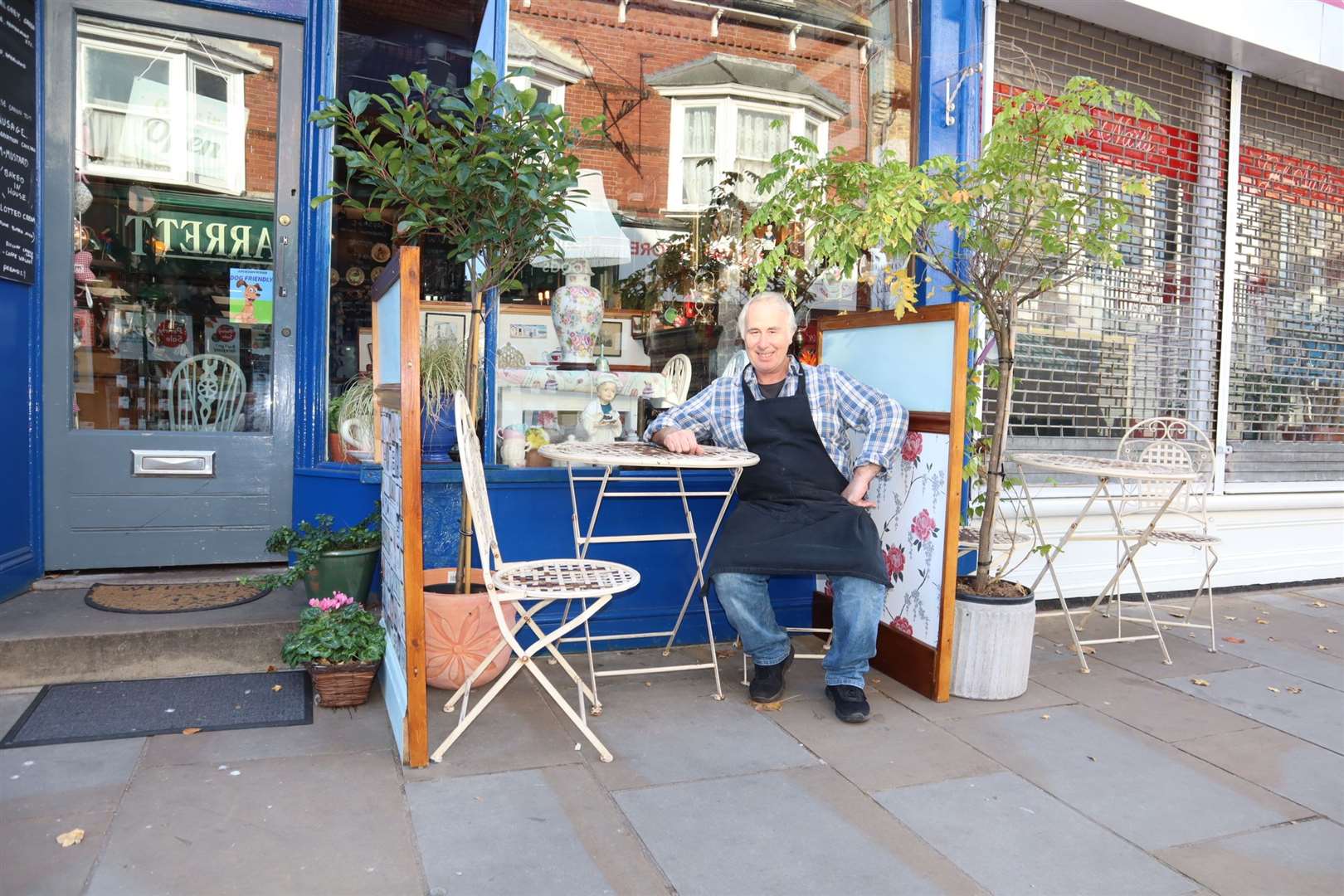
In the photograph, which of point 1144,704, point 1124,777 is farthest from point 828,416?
point 1144,704

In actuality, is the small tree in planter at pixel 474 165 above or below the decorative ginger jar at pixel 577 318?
above

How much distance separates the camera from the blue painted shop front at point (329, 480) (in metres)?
3.96

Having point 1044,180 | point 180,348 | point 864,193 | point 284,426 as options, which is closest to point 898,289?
point 864,193

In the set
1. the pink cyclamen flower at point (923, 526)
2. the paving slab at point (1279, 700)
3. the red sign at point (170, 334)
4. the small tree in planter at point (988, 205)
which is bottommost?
the paving slab at point (1279, 700)

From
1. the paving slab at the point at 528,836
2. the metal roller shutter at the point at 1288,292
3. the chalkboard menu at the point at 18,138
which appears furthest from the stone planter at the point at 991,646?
the chalkboard menu at the point at 18,138

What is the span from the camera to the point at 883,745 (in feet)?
10.7

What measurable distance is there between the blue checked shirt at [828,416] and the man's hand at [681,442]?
219 mm

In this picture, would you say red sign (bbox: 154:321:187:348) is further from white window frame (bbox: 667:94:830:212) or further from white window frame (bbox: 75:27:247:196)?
white window frame (bbox: 667:94:830:212)

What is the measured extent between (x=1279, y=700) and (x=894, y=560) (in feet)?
5.77

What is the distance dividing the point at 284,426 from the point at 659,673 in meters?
2.13

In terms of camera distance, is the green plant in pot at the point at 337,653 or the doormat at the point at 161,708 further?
the green plant in pot at the point at 337,653

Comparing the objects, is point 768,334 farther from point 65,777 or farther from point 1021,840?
point 65,777

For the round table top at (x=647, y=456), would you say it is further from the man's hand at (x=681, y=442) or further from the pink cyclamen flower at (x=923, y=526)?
the pink cyclamen flower at (x=923, y=526)

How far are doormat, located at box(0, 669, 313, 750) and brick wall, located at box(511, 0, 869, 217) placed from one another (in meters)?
2.78
